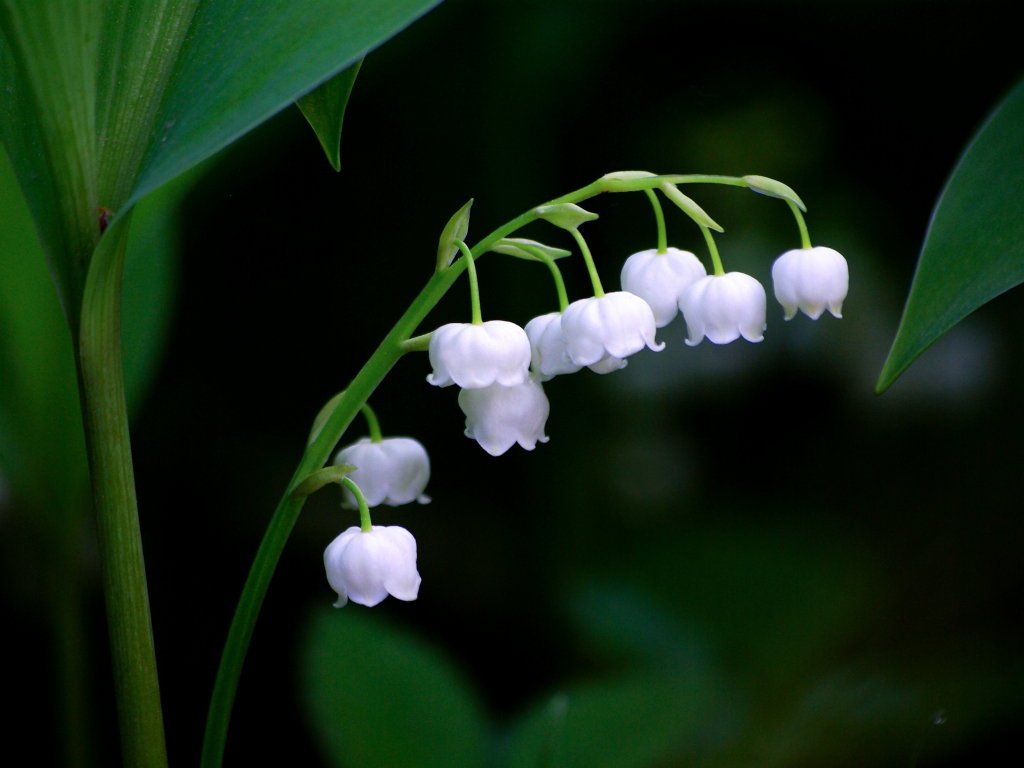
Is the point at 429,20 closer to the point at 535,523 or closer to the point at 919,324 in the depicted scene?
the point at 535,523

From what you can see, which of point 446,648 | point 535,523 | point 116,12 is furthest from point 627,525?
point 116,12

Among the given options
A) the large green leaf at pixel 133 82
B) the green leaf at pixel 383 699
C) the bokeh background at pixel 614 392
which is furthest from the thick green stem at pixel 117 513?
the bokeh background at pixel 614 392

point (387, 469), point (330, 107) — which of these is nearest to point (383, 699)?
point (387, 469)

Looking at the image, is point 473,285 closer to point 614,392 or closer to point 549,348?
point 549,348

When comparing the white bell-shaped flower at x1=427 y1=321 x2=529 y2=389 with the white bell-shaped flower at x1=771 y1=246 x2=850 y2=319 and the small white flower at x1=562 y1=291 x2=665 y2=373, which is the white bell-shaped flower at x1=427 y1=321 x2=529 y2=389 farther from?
the white bell-shaped flower at x1=771 y1=246 x2=850 y2=319

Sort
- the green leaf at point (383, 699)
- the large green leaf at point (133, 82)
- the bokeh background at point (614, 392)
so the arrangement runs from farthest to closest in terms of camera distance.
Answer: the bokeh background at point (614, 392), the green leaf at point (383, 699), the large green leaf at point (133, 82)

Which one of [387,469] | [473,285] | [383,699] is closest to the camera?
[473,285]

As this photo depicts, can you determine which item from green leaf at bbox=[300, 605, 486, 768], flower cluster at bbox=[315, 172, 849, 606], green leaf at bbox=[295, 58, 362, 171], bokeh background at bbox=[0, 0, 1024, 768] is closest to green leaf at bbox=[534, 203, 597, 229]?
flower cluster at bbox=[315, 172, 849, 606]

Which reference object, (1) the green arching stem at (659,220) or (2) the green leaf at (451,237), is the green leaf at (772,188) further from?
(2) the green leaf at (451,237)
